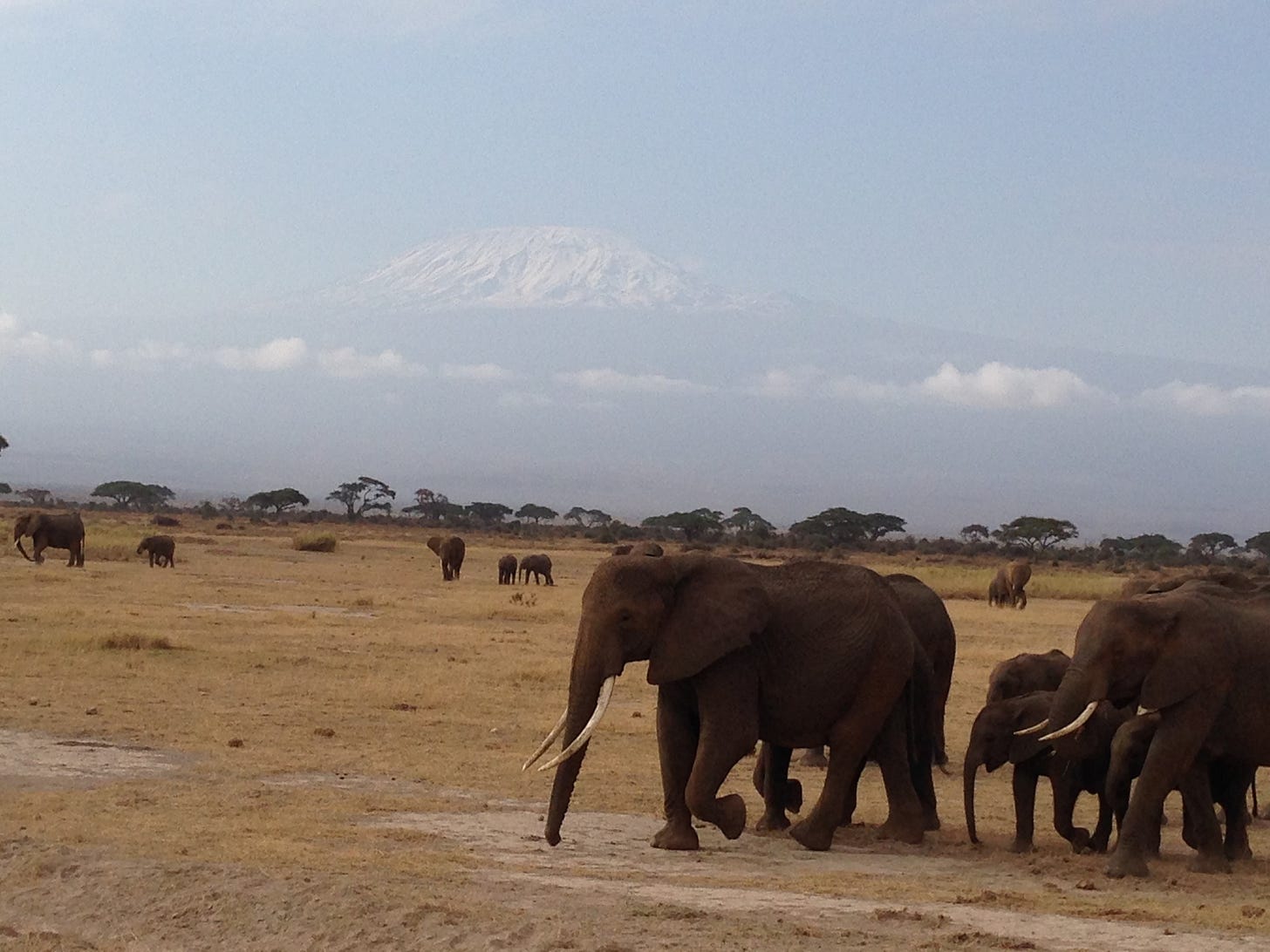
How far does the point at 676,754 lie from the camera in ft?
39.6

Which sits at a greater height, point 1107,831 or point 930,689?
point 930,689

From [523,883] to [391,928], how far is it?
1.36 metres

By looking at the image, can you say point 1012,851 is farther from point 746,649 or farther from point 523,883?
point 523,883

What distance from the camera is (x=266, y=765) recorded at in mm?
14508

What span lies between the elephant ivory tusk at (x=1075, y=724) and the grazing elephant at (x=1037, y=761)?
72cm

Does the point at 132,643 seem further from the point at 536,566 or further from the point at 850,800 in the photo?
the point at 536,566

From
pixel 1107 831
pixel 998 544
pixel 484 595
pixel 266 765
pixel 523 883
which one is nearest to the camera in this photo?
pixel 523 883

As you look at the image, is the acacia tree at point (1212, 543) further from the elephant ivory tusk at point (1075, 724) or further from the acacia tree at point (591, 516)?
the elephant ivory tusk at point (1075, 724)

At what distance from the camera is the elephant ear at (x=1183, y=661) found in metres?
11.2

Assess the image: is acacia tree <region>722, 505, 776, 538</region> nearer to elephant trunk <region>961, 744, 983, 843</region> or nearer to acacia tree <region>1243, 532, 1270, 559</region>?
acacia tree <region>1243, 532, 1270, 559</region>

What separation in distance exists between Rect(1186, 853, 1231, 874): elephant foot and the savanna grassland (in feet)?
0.32

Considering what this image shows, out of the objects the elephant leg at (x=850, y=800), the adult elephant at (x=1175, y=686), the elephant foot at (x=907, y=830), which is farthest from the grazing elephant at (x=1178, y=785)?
the elephant leg at (x=850, y=800)

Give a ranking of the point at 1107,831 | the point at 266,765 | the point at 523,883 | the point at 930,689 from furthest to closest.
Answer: the point at 266,765 < the point at 930,689 < the point at 1107,831 < the point at 523,883

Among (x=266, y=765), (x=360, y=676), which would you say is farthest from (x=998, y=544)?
(x=266, y=765)
